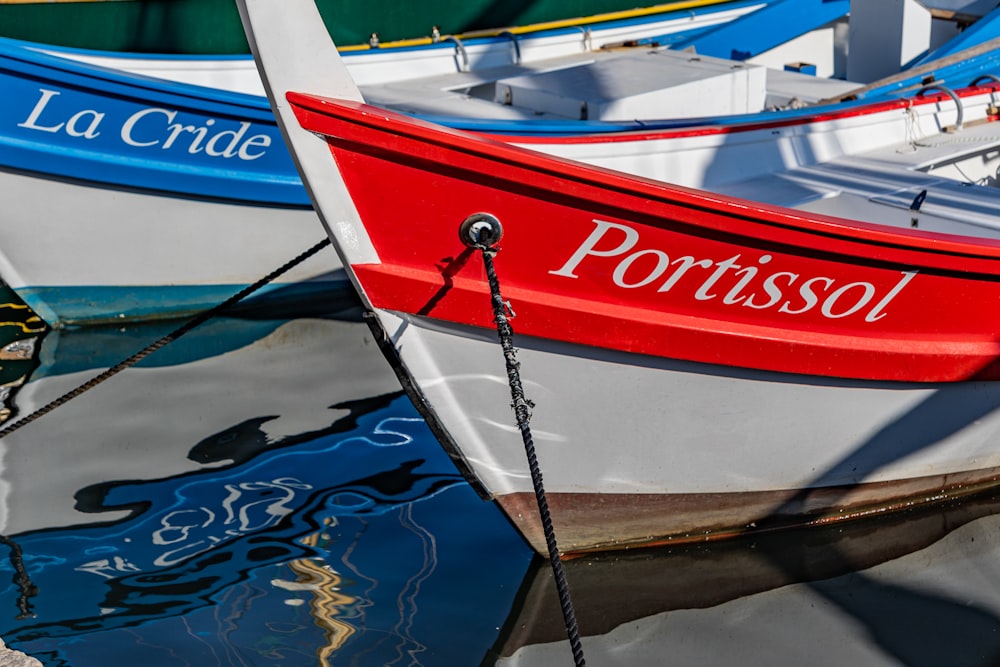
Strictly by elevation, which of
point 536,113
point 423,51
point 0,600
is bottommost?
point 0,600

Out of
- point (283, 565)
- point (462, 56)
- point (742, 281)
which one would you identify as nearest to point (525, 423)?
point (742, 281)

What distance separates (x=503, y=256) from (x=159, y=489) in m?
2.18

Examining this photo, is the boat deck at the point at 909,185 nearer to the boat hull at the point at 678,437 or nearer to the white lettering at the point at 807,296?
the boat hull at the point at 678,437

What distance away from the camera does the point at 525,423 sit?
3338 millimetres

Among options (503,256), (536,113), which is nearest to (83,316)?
(536,113)

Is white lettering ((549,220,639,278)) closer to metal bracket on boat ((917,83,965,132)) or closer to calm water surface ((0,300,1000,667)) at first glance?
calm water surface ((0,300,1000,667))

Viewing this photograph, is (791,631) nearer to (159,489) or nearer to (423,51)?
(159,489)

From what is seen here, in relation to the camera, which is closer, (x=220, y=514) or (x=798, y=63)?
(x=220, y=514)

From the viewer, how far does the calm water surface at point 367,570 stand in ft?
12.4

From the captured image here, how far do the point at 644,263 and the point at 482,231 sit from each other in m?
0.51

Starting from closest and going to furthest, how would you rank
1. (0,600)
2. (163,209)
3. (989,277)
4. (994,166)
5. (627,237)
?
(627,237)
(989,277)
(0,600)
(994,166)
(163,209)

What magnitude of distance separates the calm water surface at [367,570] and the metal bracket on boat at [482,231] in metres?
1.33

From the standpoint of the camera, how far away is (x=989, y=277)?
12.3 ft

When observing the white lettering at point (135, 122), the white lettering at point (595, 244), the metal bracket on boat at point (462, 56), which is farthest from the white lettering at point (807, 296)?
the metal bracket on boat at point (462, 56)
